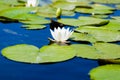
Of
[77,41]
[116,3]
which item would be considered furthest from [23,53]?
[116,3]

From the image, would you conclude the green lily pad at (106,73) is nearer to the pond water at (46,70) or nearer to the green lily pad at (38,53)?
the pond water at (46,70)

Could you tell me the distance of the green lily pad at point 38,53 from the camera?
159 centimetres

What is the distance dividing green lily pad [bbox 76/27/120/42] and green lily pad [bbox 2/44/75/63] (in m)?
0.38

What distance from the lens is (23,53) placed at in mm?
1671

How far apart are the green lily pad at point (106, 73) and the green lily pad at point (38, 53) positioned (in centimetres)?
23

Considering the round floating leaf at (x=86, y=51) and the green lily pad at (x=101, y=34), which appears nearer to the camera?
the round floating leaf at (x=86, y=51)

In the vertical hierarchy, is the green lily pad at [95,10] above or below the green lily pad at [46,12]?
below

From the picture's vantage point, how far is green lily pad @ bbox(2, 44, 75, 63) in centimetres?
159

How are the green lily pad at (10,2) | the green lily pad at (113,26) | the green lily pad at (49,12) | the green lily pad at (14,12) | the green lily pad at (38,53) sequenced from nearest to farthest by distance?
the green lily pad at (38,53) < the green lily pad at (113,26) < the green lily pad at (14,12) < the green lily pad at (49,12) < the green lily pad at (10,2)

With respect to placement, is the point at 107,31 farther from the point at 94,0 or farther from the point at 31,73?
the point at 94,0

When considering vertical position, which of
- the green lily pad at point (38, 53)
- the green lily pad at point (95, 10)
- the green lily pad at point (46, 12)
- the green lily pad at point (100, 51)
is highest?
the green lily pad at point (46, 12)

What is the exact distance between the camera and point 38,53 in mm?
1675

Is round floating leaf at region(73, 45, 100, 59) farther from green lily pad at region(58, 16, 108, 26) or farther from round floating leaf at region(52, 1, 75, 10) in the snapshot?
round floating leaf at region(52, 1, 75, 10)

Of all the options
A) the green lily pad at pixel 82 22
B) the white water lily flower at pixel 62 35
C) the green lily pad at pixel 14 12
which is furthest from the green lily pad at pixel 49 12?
the white water lily flower at pixel 62 35
